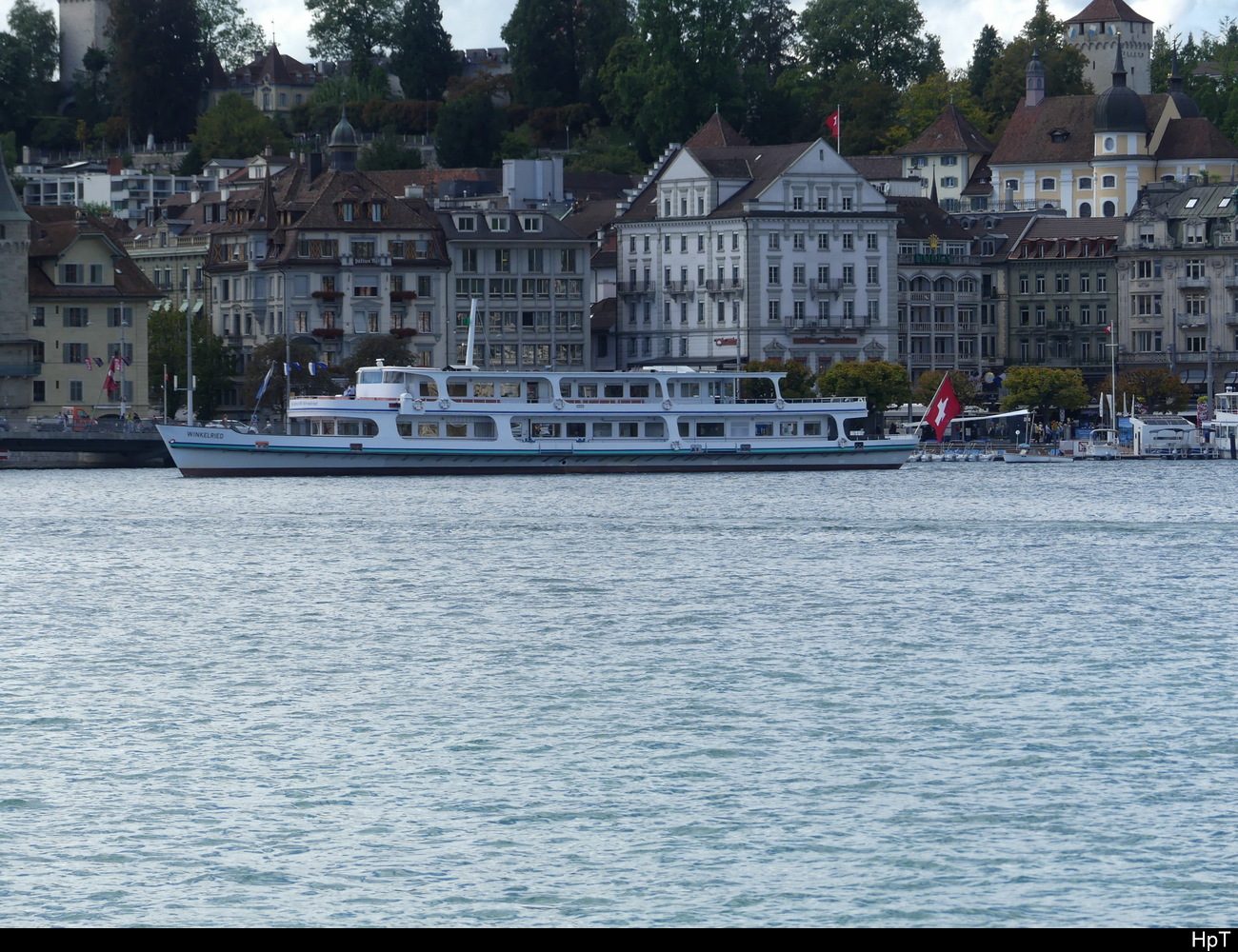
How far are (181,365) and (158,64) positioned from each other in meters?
62.2

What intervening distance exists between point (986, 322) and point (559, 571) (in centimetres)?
9456

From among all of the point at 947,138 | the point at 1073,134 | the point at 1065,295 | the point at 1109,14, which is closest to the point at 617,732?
the point at 1065,295

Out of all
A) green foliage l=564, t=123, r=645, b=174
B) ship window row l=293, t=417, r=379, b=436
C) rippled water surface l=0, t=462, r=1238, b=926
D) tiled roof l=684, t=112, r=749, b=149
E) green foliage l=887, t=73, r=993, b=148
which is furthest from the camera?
green foliage l=887, t=73, r=993, b=148

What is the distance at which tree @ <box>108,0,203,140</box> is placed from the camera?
576 feet

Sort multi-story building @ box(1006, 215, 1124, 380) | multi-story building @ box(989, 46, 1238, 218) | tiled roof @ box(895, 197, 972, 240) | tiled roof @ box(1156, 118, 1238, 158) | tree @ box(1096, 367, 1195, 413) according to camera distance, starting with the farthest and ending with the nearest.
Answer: multi-story building @ box(989, 46, 1238, 218) → tiled roof @ box(1156, 118, 1238, 158) → tiled roof @ box(895, 197, 972, 240) → multi-story building @ box(1006, 215, 1124, 380) → tree @ box(1096, 367, 1195, 413)

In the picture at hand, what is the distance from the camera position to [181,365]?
12169cm

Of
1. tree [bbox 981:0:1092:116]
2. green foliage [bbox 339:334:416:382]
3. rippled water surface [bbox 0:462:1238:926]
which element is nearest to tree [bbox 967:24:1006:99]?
tree [bbox 981:0:1092:116]

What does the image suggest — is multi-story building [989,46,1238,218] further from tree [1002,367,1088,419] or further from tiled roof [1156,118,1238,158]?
tree [1002,367,1088,419]

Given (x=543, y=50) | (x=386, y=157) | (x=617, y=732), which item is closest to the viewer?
(x=617, y=732)

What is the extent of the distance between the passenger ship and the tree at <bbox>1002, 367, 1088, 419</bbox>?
2348cm

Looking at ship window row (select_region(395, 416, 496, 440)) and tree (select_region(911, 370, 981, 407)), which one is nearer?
ship window row (select_region(395, 416, 496, 440))

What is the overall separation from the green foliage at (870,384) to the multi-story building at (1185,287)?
1966cm

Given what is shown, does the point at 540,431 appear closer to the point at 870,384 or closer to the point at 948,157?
the point at 870,384

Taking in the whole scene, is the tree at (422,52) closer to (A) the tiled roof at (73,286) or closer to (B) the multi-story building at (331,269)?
(B) the multi-story building at (331,269)
